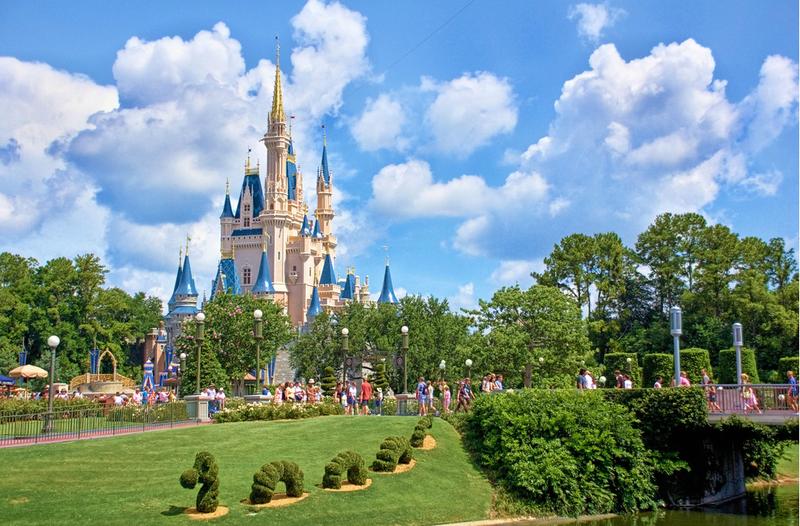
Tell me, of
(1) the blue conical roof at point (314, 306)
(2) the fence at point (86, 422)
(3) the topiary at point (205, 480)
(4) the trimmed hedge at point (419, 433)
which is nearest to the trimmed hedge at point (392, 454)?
(4) the trimmed hedge at point (419, 433)

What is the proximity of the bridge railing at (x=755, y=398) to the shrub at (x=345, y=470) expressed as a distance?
1187cm

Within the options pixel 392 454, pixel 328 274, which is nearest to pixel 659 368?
pixel 392 454

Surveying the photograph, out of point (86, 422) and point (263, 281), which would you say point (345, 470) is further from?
point (263, 281)

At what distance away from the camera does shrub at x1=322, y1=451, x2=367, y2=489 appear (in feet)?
77.6

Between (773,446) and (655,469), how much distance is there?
9.24m

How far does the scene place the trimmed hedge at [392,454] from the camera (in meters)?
26.0

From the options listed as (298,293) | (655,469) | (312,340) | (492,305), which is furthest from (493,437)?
(298,293)

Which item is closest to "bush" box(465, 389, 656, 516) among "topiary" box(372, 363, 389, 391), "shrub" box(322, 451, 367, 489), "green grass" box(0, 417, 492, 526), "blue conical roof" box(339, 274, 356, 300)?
"green grass" box(0, 417, 492, 526)

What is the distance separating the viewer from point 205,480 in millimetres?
20812

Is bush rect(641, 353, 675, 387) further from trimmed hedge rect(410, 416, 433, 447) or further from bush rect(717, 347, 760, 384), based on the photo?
trimmed hedge rect(410, 416, 433, 447)

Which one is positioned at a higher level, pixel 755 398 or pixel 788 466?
pixel 755 398

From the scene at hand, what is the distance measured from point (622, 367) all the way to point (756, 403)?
21877 mm

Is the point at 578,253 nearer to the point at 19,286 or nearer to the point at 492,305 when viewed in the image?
the point at 492,305

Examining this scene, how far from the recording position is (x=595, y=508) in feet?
92.0
